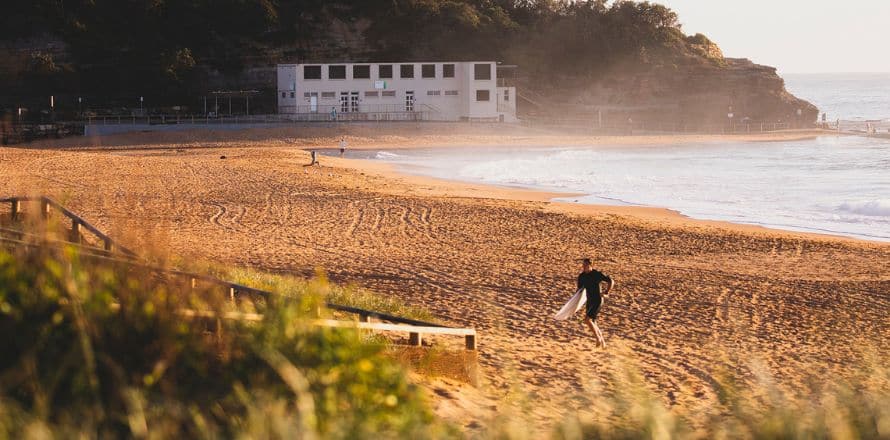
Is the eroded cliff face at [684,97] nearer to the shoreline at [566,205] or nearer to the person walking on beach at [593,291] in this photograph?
the shoreline at [566,205]

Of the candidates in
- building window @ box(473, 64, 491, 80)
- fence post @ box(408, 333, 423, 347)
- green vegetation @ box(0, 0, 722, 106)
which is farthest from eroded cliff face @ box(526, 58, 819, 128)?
fence post @ box(408, 333, 423, 347)

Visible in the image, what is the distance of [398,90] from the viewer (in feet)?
216

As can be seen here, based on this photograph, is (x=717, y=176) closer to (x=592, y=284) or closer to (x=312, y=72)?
(x=592, y=284)

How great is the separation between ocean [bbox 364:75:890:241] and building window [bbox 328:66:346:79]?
1496cm

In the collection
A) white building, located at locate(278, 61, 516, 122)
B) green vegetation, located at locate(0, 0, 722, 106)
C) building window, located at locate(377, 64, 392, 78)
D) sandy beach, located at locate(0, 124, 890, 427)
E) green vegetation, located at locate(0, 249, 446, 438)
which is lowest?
sandy beach, located at locate(0, 124, 890, 427)

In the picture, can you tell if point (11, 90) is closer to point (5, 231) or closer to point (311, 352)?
point (5, 231)

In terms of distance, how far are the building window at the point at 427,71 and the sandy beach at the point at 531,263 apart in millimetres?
33382

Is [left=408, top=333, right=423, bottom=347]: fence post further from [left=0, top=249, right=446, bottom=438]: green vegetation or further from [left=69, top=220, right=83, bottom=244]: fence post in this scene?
[left=69, top=220, right=83, bottom=244]: fence post

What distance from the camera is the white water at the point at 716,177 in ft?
89.6

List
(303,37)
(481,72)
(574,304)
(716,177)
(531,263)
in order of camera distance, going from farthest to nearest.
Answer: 1. (303,37)
2. (481,72)
3. (716,177)
4. (531,263)
5. (574,304)

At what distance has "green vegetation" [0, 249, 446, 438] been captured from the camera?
5094 millimetres

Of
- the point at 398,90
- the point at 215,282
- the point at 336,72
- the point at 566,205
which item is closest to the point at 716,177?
the point at 566,205

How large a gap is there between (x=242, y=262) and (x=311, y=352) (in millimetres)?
10738

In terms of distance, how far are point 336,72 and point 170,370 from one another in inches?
2395
